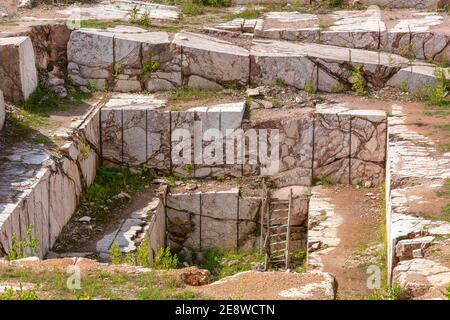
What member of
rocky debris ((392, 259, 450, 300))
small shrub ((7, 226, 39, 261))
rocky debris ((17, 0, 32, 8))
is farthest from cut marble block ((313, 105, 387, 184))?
rocky debris ((17, 0, 32, 8))

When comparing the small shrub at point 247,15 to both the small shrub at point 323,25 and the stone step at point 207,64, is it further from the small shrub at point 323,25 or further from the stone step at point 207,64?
the stone step at point 207,64

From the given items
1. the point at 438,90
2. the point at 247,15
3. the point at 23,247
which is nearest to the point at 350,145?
the point at 438,90

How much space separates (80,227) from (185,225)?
5.51 feet

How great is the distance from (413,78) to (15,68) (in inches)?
193

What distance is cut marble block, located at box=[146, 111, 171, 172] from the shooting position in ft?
37.9

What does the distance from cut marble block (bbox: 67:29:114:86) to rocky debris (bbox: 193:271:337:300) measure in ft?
20.6

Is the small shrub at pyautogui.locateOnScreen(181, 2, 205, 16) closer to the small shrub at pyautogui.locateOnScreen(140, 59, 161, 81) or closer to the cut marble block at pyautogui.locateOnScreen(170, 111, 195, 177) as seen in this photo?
the small shrub at pyautogui.locateOnScreen(140, 59, 161, 81)

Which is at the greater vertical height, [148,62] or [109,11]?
[109,11]

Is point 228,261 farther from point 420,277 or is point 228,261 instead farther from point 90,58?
point 420,277

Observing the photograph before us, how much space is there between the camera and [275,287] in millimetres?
6445

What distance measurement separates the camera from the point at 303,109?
11.7 meters
